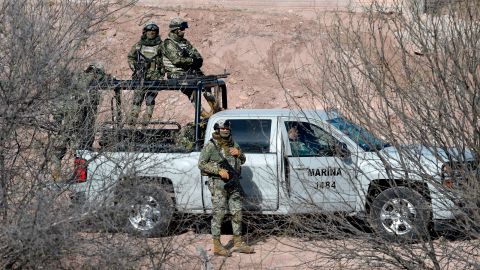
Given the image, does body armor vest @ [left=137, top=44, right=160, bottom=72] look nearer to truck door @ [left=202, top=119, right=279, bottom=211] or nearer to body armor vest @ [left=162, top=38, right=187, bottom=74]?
body armor vest @ [left=162, top=38, right=187, bottom=74]

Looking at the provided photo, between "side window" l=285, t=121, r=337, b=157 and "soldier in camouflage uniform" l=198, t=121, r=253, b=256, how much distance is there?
2.12ft

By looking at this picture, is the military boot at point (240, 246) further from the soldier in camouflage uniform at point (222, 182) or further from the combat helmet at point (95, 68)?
the combat helmet at point (95, 68)

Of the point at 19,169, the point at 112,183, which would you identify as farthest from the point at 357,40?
the point at 19,169

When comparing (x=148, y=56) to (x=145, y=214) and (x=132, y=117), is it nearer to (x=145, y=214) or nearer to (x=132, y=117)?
(x=132, y=117)

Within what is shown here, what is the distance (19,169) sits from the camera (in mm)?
8695

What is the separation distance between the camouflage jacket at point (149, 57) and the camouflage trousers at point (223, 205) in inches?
93.1

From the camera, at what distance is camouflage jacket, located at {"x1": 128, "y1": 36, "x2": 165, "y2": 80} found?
13.6 m

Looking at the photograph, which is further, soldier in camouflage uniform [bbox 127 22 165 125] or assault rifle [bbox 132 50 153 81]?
soldier in camouflage uniform [bbox 127 22 165 125]

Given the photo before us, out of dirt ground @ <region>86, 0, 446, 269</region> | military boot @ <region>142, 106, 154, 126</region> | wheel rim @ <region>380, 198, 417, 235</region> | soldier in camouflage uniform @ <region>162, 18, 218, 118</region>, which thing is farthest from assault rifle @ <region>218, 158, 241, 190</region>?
dirt ground @ <region>86, 0, 446, 269</region>

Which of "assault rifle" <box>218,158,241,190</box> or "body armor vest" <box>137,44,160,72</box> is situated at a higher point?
"body armor vest" <box>137,44,160,72</box>

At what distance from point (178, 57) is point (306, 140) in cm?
279

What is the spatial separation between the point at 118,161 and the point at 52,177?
82 cm

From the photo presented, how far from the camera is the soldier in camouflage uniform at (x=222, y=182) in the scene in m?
11.7

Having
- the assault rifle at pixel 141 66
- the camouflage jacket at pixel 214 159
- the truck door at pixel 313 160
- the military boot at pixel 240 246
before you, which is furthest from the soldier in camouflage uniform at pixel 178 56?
the military boot at pixel 240 246
